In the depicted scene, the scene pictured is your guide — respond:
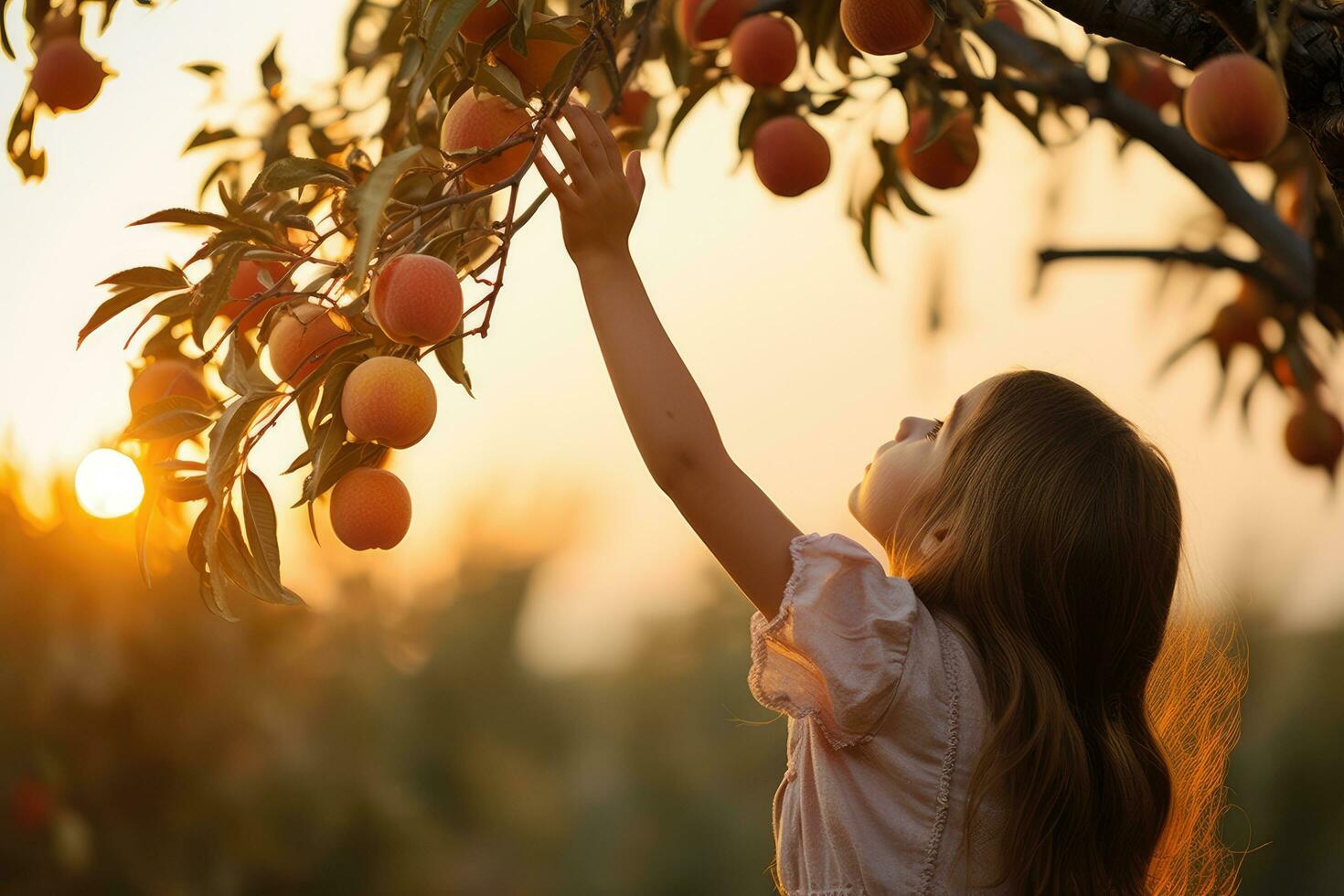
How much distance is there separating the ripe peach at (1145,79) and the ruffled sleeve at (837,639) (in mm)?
942

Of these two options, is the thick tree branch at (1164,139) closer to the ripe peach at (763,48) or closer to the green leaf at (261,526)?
the ripe peach at (763,48)

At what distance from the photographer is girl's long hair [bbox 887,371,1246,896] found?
3.13ft

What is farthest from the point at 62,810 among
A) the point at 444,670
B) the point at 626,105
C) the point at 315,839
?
the point at 626,105

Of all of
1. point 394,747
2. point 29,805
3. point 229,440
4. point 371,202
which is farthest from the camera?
point 394,747

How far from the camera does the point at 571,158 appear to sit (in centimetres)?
78

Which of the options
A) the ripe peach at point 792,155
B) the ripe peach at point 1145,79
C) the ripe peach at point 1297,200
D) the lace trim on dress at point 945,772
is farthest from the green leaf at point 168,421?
the ripe peach at point 1297,200

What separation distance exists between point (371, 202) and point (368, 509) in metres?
0.25

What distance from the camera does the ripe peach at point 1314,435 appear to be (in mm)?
1836

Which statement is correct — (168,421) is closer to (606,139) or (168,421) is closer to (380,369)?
(380,369)

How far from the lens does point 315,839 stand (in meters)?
7.27

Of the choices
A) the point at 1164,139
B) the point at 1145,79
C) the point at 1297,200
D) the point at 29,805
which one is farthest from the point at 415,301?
the point at 29,805

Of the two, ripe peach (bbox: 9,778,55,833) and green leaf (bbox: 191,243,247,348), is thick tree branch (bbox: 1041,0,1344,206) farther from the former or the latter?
ripe peach (bbox: 9,778,55,833)

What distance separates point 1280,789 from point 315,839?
4.81 m

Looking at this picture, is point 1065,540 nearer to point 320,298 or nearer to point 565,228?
point 565,228
